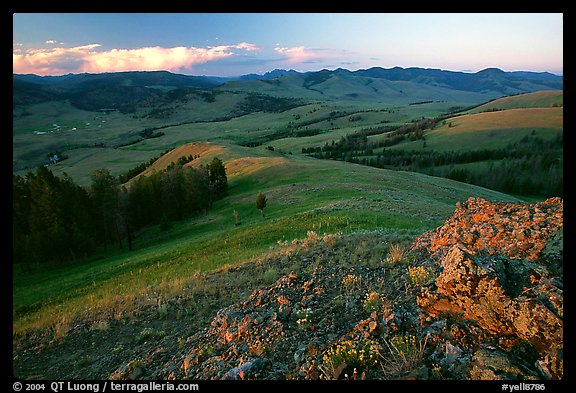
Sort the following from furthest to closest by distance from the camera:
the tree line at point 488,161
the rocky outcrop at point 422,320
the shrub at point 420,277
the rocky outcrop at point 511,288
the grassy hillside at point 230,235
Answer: the tree line at point 488,161 < the grassy hillside at point 230,235 < the shrub at point 420,277 < the rocky outcrop at point 422,320 < the rocky outcrop at point 511,288

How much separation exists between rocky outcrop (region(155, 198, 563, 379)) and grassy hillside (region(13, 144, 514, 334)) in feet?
20.1

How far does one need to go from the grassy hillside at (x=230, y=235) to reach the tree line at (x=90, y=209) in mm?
2821

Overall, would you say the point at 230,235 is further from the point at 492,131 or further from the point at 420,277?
the point at 492,131

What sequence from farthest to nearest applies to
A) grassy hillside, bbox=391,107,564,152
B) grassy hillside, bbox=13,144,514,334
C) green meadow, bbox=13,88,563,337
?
grassy hillside, bbox=391,107,564,152, green meadow, bbox=13,88,563,337, grassy hillside, bbox=13,144,514,334

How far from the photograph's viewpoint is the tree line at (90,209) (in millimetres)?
38375

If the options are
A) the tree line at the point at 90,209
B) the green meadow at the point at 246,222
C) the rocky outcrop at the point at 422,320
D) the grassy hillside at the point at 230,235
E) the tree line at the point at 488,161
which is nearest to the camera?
the rocky outcrop at the point at 422,320

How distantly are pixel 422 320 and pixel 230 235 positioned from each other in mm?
21102

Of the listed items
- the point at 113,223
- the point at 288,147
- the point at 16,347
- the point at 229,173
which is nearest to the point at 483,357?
the point at 16,347

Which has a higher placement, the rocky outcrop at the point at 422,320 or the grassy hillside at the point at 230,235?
the rocky outcrop at the point at 422,320

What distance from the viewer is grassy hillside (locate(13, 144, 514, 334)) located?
14586 millimetres

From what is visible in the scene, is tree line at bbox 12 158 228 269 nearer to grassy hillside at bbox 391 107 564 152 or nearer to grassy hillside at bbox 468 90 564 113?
grassy hillside at bbox 391 107 564 152

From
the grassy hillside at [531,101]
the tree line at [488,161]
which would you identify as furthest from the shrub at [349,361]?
the grassy hillside at [531,101]

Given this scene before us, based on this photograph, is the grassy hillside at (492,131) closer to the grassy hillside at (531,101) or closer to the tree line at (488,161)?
the tree line at (488,161)

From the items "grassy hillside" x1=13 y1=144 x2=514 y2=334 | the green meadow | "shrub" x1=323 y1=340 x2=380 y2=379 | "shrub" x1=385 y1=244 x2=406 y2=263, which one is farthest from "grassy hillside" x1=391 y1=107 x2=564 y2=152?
"shrub" x1=323 y1=340 x2=380 y2=379
